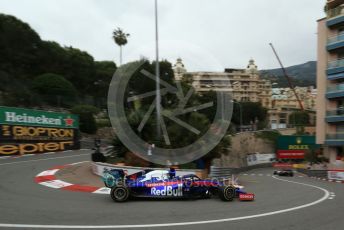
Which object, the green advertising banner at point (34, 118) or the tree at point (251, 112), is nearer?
the green advertising banner at point (34, 118)

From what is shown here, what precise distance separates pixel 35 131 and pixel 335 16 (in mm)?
36542

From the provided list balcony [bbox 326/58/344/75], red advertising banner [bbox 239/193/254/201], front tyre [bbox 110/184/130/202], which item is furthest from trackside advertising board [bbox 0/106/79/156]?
balcony [bbox 326/58/344/75]

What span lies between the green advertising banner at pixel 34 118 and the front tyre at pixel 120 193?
19.4 meters

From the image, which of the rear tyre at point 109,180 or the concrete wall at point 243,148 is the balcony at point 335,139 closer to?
the concrete wall at point 243,148

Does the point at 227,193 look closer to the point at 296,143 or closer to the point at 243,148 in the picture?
the point at 243,148

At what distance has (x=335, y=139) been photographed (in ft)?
145

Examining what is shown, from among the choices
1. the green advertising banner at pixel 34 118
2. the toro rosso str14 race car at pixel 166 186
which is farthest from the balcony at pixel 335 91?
the toro rosso str14 race car at pixel 166 186

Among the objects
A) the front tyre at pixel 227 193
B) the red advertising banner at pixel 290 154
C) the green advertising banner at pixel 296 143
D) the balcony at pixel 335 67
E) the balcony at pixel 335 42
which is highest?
the balcony at pixel 335 42

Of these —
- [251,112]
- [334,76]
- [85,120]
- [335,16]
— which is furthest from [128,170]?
[251,112]

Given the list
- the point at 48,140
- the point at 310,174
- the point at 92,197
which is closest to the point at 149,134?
the point at 92,197

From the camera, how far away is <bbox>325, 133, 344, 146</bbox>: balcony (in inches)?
1712

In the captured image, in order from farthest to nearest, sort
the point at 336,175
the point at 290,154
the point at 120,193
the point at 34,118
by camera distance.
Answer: the point at 290,154
the point at 34,118
the point at 336,175
the point at 120,193

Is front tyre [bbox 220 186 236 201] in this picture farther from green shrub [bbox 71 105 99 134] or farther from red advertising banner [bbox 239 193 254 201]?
green shrub [bbox 71 105 99 134]

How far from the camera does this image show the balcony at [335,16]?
44731mm
